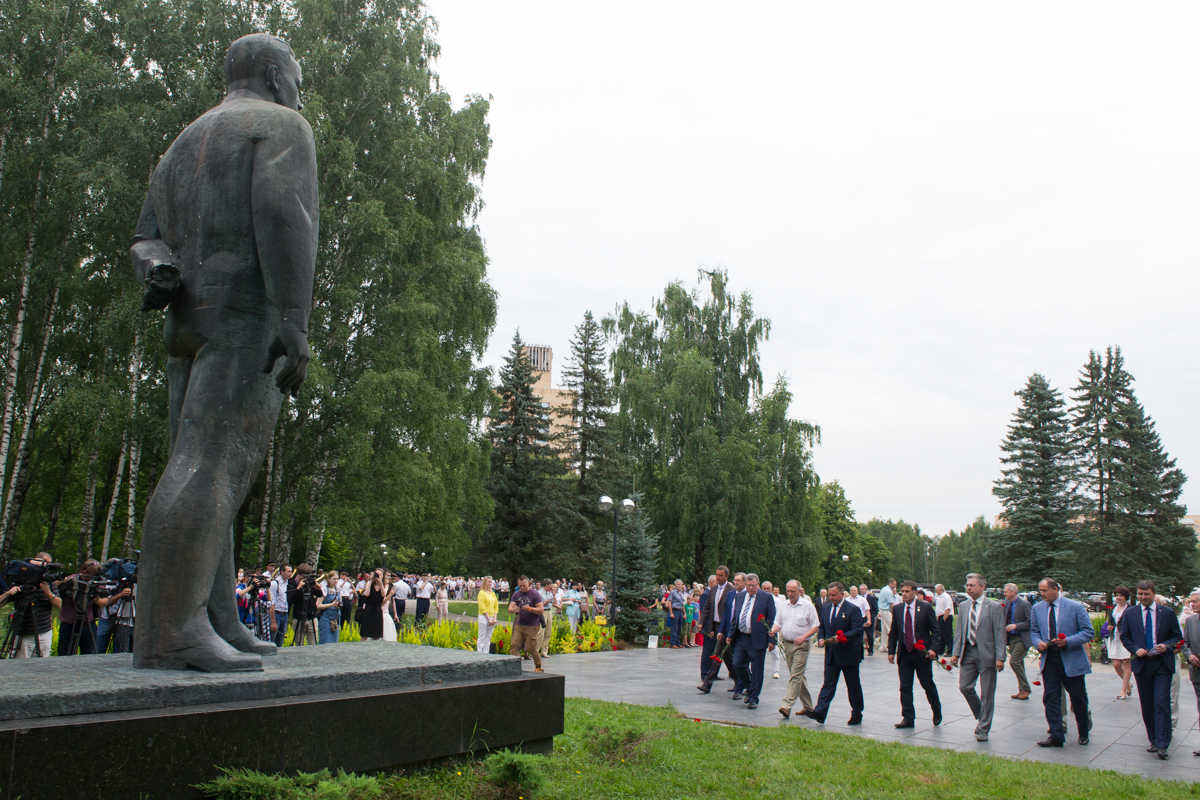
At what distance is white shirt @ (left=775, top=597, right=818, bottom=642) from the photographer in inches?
404

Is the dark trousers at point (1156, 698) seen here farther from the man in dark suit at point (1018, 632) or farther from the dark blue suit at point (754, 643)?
the dark blue suit at point (754, 643)

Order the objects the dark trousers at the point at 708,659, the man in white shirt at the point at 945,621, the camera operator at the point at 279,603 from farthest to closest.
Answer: the camera operator at the point at 279,603, the dark trousers at the point at 708,659, the man in white shirt at the point at 945,621

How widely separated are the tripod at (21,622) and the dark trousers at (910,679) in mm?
9736

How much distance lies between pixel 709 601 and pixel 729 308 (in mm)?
22243

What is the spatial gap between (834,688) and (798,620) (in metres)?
1.25

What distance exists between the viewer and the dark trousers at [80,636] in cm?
946

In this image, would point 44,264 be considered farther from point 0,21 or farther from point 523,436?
point 523,436

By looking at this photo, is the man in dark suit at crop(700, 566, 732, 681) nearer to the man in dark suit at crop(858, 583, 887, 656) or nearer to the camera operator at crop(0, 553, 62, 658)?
the man in dark suit at crop(858, 583, 887, 656)

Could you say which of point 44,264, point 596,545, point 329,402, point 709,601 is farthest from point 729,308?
point 44,264

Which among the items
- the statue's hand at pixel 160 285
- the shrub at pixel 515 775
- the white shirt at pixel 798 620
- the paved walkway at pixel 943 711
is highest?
the statue's hand at pixel 160 285

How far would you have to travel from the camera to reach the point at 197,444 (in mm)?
4305

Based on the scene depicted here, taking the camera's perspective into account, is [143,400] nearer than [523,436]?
Yes

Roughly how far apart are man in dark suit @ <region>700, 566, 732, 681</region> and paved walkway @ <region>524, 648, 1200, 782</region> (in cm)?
45

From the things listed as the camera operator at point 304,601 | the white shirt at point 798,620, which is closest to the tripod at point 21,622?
the camera operator at point 304,601
